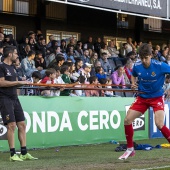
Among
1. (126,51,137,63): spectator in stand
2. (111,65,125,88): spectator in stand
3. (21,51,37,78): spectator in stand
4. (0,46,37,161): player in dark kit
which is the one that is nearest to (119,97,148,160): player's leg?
(0,46,37,161): player in dark kit

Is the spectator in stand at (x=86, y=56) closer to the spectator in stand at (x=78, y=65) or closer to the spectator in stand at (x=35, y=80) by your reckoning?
the spectator in stand at (x=78, y=65)

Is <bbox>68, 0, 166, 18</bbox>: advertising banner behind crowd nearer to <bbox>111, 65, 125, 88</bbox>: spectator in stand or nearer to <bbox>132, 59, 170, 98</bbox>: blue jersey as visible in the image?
<bbox>111, 65, 125, 88</bbox>: spectator in stand

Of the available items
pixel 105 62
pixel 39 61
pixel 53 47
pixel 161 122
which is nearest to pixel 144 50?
pixel 161 122

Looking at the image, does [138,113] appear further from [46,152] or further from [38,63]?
[38,63]

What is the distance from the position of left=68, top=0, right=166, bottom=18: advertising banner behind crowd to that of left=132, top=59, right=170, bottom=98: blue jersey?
309 inches

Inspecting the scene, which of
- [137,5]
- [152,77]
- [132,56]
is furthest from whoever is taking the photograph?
[132,56]

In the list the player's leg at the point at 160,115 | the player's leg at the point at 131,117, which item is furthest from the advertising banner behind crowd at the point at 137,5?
the player's leg at the point at 160,115

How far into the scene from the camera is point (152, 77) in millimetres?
11945

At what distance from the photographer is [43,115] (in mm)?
14625

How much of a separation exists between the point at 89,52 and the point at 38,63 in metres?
3.81

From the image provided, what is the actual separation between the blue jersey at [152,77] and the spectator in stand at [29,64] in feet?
23.0

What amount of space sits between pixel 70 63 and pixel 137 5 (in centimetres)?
479

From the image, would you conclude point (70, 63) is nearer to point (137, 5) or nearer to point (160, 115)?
point (137, 5)

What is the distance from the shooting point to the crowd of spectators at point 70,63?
661 inches
